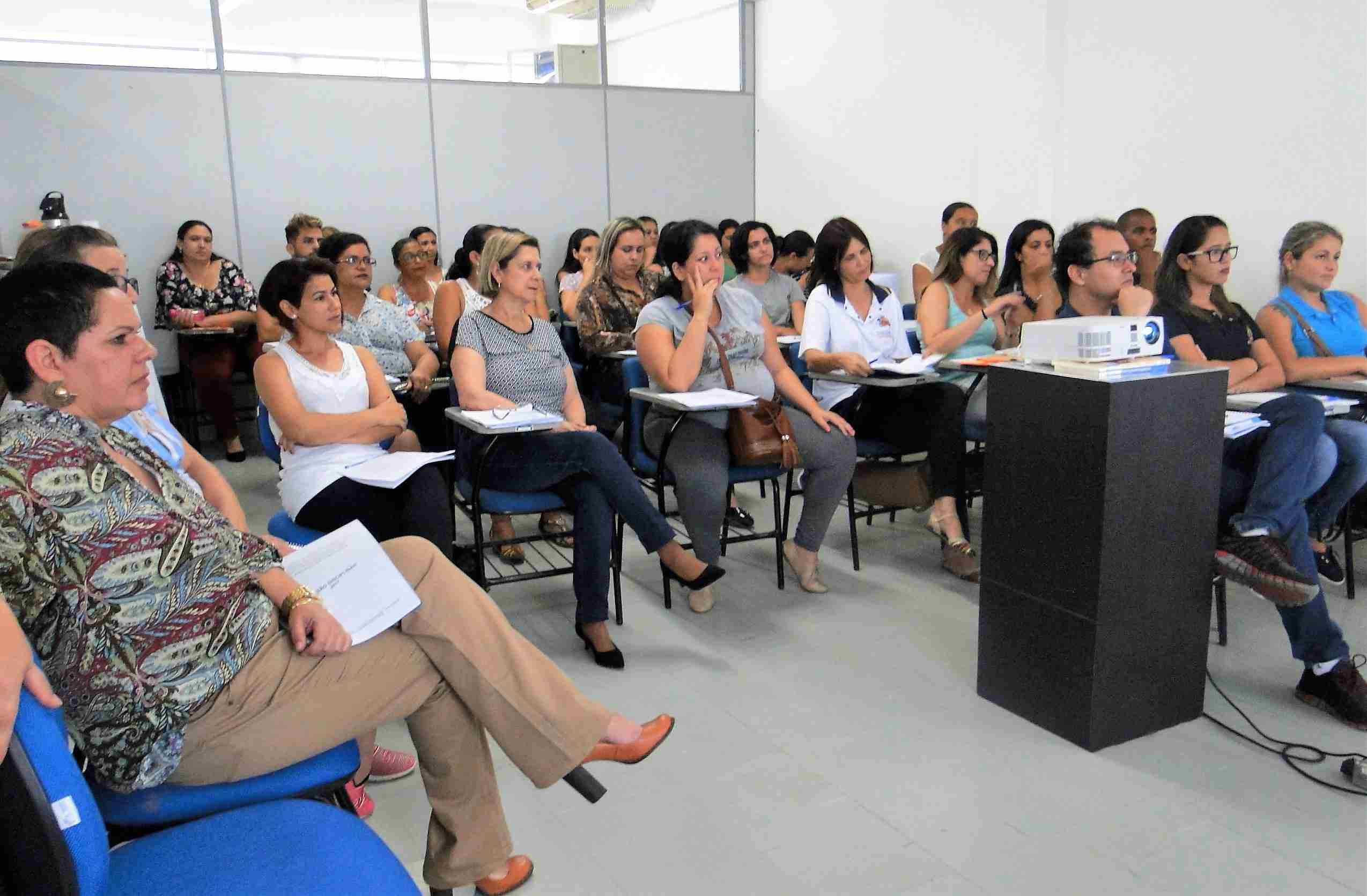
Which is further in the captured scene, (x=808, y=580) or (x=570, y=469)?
(x=808, y=580)

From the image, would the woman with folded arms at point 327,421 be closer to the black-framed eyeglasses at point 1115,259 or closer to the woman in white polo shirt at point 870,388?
the woman in white polo shirt at point 870,388

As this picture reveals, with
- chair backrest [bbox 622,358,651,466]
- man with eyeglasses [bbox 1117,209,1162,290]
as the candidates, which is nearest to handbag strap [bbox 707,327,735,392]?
chair backrest [bbox 622,358,651,466]

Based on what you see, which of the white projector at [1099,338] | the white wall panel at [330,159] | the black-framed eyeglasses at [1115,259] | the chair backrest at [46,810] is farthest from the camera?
the white wall panel at [330,159]

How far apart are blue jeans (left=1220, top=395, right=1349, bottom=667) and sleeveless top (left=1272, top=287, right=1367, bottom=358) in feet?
2.98

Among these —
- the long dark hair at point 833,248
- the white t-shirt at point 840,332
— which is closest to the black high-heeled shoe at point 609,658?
the white t-shirt at point 840,332

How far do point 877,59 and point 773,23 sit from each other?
49.2 inches

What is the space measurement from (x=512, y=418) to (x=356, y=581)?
120cm

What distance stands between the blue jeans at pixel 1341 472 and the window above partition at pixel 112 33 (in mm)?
6178

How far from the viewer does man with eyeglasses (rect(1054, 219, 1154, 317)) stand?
3277mm

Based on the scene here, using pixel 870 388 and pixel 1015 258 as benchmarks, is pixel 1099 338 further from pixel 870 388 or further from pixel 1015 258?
pixel 1015 258

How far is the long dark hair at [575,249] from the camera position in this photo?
20.6 ft

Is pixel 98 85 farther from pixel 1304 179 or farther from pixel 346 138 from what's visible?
pixel 1304 179

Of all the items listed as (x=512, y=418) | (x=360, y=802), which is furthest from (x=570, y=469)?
(x=360, y=802)

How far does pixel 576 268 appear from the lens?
6.56 meters
